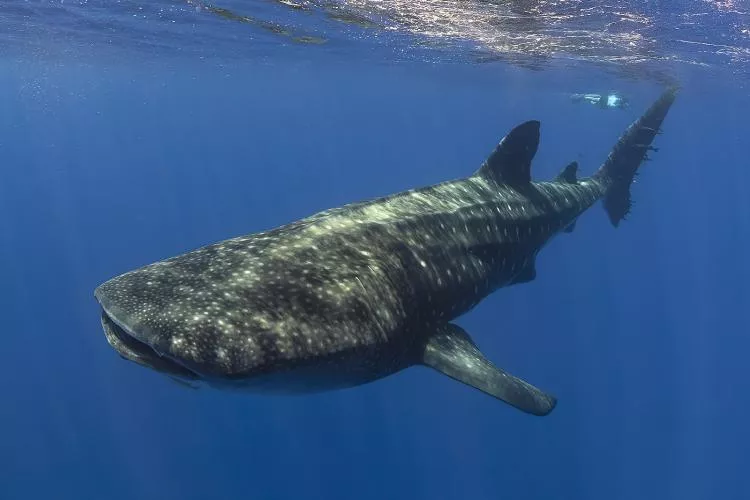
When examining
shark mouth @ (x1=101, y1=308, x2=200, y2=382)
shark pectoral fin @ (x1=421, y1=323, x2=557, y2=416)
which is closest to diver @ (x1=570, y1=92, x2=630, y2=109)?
shark pectoral fin @ (x1=421, y1=323, x2=557, y2=416)

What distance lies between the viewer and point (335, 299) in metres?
5.05

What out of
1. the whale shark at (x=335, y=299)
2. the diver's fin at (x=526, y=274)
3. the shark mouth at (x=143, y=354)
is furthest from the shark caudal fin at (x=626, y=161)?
the shark mouth at (x=143, y=354)

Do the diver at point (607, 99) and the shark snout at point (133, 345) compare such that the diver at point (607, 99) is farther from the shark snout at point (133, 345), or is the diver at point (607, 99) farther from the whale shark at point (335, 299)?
the shark snout at point (133, 345)

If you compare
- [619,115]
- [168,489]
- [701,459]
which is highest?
[619,115]

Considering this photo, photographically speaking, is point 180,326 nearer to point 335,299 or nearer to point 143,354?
point 143,354

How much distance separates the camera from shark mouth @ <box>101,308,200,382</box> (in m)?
4.20

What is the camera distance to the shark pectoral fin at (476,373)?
5.45m

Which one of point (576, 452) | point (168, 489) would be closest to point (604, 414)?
point (576, 452)

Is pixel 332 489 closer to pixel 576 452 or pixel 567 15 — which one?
pixel 576 452

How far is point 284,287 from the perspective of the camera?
4914 millimetres

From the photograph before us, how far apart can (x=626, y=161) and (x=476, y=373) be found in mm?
10165

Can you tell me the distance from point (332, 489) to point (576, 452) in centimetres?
1330

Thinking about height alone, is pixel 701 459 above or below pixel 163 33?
below

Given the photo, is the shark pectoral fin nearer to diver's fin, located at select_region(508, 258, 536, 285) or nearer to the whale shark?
the whale shark
